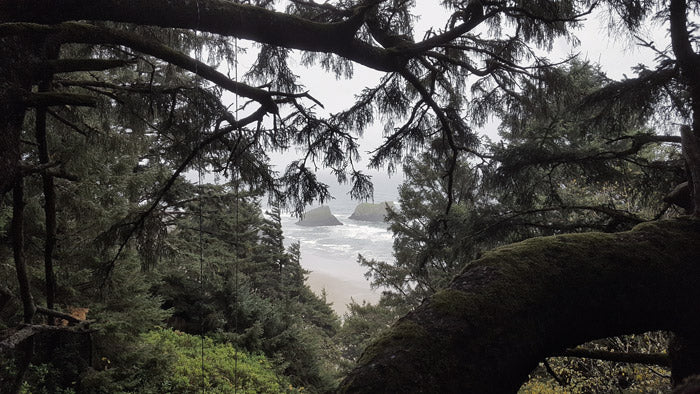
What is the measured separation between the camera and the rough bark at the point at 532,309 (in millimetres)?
883

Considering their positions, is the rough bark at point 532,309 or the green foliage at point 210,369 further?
the green foliage at point 210,369

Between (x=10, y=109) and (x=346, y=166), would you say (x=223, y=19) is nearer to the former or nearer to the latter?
(x=10, y=109)

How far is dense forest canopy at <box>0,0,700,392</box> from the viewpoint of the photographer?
3.82ft


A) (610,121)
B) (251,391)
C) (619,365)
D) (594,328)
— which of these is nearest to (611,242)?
(594,328)

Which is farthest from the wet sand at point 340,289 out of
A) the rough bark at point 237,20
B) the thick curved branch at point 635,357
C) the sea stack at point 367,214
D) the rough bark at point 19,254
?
the thick curved branch at point 635,357

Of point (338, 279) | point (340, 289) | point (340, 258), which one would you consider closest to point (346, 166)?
point (340, 258)

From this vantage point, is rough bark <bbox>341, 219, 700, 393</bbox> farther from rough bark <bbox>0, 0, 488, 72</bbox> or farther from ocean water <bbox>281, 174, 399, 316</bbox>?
ocean water <bbox>281, 174, 399, 316</bbox>

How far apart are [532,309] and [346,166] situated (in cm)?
252

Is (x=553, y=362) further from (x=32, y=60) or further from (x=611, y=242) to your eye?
(x=32, y=60)

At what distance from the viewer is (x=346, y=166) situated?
3.43 meters

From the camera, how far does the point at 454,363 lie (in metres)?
0.90

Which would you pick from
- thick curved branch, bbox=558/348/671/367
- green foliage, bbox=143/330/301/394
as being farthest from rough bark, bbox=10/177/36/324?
green foliage, bbox=143/330/301/394

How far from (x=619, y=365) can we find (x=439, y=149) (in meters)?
6.89

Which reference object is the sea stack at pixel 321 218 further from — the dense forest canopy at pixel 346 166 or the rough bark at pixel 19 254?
the rough bark at pixel 19 254
